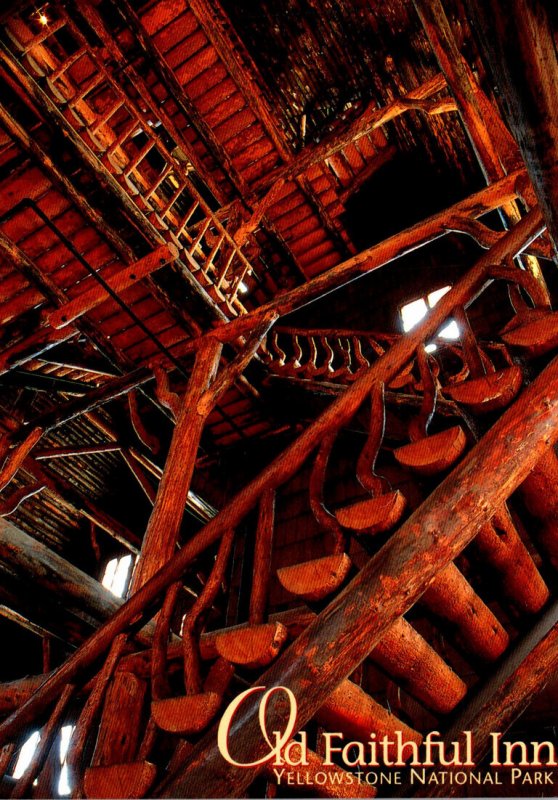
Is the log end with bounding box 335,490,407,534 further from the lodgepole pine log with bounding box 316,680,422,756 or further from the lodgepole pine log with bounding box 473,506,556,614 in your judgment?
the lodgepole pine log with bounding box 316,680,422,756

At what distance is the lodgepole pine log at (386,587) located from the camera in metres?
1.76

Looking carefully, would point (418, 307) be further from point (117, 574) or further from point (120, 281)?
point (117, 574)

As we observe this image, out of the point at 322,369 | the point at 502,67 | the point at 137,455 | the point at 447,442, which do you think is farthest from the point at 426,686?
the point at 137,455

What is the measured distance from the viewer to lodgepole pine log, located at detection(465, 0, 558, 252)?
4.74ft

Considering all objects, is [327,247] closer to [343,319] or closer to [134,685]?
[343,319]

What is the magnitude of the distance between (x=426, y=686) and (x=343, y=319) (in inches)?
362

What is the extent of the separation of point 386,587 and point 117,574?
1091cm

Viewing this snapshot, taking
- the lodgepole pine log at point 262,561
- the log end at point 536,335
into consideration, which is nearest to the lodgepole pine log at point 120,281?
the lodgepole pine log at point 262,561

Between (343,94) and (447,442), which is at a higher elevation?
(343,94)

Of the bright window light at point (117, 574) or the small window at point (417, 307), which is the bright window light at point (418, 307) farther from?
the bright window light at point (117, 574)

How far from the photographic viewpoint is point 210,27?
8336 mm

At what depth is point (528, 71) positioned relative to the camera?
1.50 metres

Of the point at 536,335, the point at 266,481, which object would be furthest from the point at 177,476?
the point at 536,335

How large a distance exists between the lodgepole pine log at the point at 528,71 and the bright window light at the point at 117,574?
11257 mm
